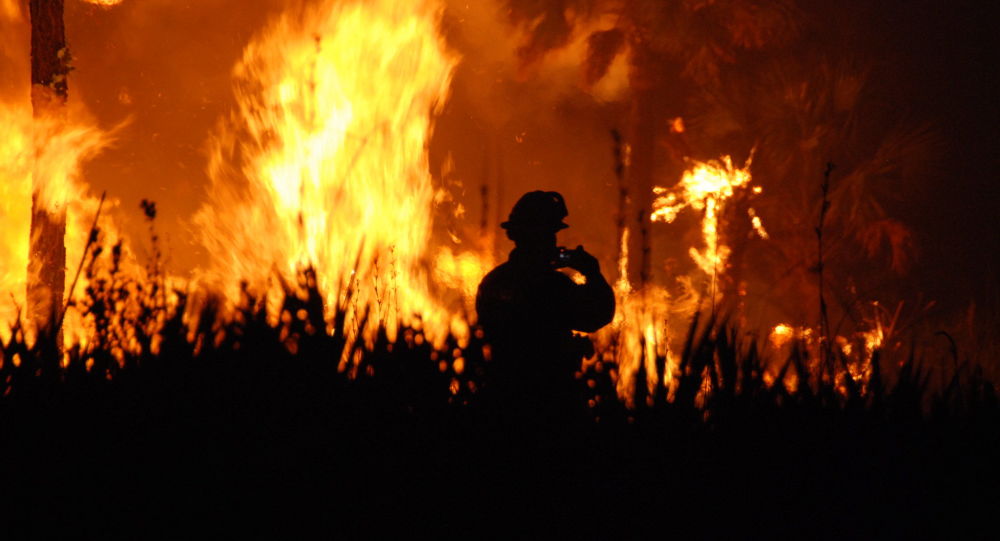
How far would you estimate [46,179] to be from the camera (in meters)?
12.6

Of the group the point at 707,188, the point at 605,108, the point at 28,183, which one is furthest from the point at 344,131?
the point at 605,108

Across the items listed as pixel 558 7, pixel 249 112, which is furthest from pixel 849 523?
pixel 558 7

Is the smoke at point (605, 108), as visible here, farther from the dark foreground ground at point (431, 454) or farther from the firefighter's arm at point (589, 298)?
the dark foreground ground at point (431, 454)

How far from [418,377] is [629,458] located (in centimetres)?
77

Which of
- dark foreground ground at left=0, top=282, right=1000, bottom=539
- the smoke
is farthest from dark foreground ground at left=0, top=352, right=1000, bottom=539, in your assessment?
the smoke

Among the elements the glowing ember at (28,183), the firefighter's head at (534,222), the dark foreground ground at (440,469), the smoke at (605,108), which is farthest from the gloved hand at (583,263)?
the smoke at (605,108)

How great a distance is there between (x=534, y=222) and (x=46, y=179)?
32.5ft

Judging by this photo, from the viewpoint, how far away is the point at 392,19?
15672 mm

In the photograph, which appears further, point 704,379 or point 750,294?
point 750,294

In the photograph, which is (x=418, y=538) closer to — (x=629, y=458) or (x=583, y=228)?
(x=629, y=458)

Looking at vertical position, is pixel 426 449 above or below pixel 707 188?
below

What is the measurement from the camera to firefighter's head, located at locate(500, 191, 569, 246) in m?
4.59

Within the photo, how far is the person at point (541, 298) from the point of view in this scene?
4137 millimetres

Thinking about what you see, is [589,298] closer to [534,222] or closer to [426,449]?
[534,222]
